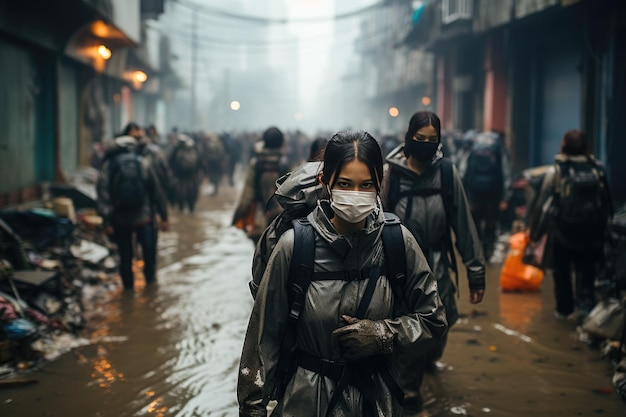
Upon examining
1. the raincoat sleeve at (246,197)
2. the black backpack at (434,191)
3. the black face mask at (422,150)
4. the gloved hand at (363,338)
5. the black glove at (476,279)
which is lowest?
the black glove at (476,279)

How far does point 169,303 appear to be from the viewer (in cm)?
905

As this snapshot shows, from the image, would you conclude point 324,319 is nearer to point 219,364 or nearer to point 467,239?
point 467,239

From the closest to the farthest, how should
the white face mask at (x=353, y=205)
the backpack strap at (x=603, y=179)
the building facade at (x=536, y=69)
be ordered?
the white face mask at (x=353, y=205) → the backpack strap at (x=603, y=179) → the building facade at (x=536, y=69)

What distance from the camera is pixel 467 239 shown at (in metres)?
5.38

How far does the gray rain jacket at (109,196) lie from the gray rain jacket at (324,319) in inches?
244

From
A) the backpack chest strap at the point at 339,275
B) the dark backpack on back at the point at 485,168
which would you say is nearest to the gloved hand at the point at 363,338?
the backpack chest strap at the point at 339,275

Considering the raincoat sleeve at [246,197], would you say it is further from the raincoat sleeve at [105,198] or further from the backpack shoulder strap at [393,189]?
the backpack shoulder strap at [393,189]

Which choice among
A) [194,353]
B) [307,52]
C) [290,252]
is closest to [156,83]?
[194,353]

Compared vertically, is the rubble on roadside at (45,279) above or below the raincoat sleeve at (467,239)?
below

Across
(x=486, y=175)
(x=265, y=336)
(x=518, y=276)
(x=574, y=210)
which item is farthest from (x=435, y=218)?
(x=486, y=175)

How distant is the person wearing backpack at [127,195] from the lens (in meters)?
8.99

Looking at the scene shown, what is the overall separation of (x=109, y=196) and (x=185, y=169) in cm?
883

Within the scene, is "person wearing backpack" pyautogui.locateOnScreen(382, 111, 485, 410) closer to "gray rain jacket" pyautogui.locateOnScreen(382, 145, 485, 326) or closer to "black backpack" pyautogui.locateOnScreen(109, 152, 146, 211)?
"gray rain jacket" pyautogui.locateOnScreen(382, 145, 485, 326)

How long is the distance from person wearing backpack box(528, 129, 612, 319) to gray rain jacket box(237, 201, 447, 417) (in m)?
4.87
